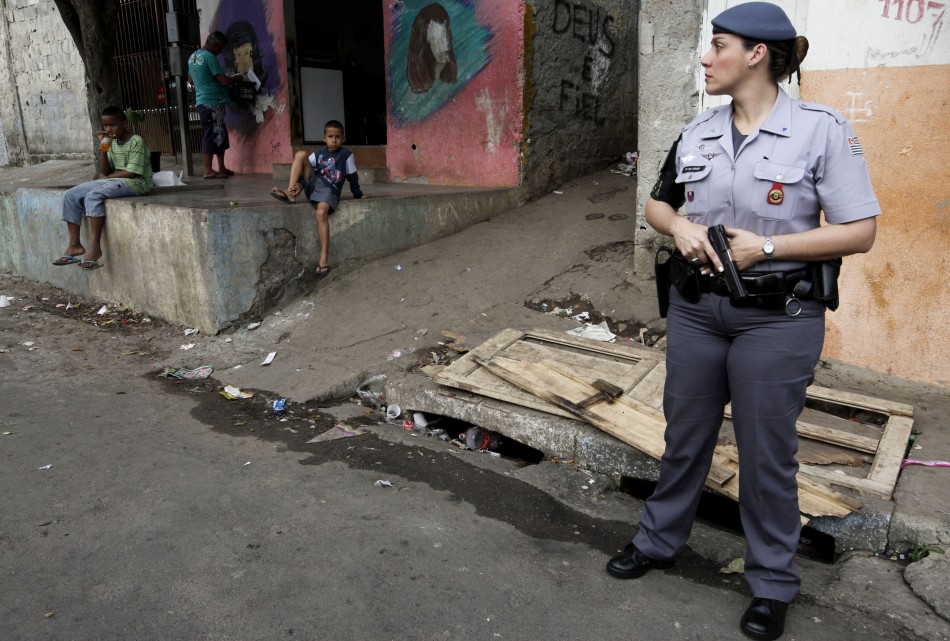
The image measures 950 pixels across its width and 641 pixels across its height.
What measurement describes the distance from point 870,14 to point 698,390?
269 cm

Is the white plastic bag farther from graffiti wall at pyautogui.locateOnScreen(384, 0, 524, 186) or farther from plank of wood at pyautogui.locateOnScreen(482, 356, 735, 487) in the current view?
plank of wood at pyautogui.locateOnScreen(482, 356, 735, 487)

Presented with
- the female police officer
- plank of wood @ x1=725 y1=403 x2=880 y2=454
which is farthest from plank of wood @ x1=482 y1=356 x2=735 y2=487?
the female police officer

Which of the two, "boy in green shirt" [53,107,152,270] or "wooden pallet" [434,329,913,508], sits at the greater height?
"boy in green shirt" [53,107,152,270]

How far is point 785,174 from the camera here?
6.62ft

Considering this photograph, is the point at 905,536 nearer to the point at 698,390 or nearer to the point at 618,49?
the point at 698,390

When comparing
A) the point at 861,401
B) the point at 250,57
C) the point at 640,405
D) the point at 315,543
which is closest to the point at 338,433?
the point at 315,543

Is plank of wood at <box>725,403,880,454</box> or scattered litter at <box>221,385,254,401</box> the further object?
scattered litter at <box>221,385,254,401</box>

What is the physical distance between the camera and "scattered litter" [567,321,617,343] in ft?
15.3

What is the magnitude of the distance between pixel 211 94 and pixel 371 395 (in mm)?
6024

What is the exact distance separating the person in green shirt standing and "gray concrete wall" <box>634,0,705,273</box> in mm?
5919

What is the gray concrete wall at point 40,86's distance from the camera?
41.1 ft

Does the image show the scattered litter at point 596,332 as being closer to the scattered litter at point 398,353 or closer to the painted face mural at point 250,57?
the scattered litter at point 398,353

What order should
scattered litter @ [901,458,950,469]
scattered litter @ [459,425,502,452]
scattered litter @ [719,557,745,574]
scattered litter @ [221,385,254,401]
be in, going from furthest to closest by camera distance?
scattered litter @ [221,385,254,401] < scattered litter @ [459,425,502,452] < scattered litter @ [901,458,950,469] < scattered litter @ [719,557,745,574]

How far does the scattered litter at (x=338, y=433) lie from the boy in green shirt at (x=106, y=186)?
3.53m
